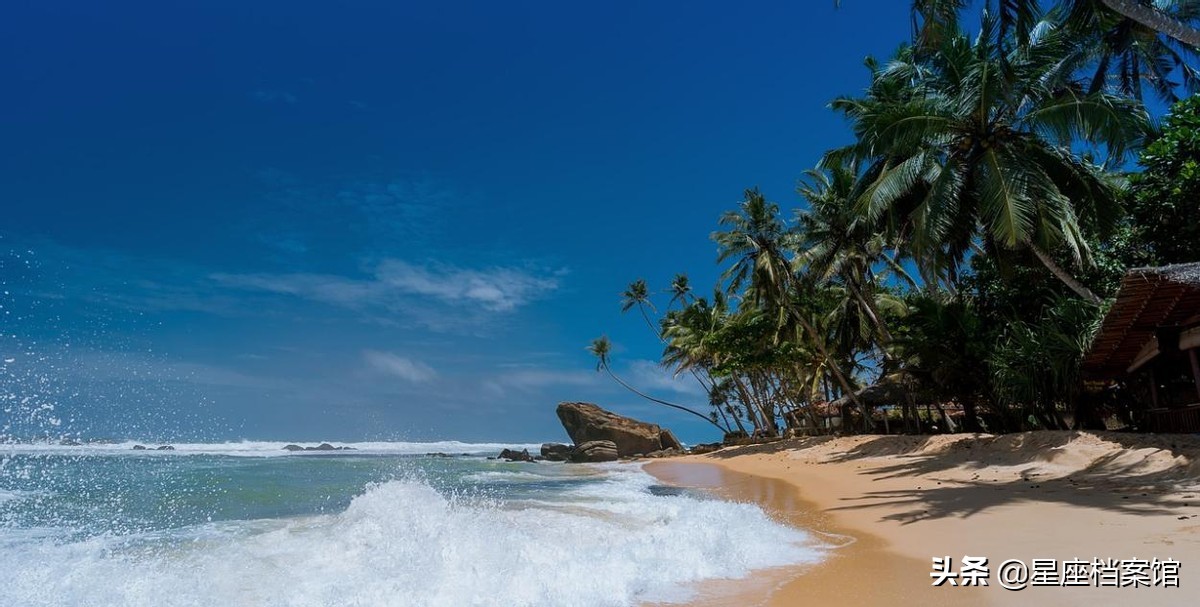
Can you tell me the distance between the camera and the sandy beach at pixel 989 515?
464cm

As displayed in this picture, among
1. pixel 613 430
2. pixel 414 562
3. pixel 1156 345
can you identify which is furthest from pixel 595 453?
pixel 414 562

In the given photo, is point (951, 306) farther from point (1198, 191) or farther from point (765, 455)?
point (765, 455)

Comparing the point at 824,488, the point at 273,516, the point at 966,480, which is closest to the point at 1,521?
the point at 273,516

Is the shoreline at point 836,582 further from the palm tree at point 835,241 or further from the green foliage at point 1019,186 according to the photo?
the palm tree at point 835,241

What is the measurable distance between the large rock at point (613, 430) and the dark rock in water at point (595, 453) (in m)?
1.91

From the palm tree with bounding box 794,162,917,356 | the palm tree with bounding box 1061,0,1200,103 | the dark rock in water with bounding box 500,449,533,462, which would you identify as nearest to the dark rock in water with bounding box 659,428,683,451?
the dark rock in water with bounding box 500,449,533,462

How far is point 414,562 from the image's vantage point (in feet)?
19.5

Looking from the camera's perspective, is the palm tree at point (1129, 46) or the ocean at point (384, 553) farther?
the palm tree at point (1129, 46)

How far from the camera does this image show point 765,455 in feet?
82.0

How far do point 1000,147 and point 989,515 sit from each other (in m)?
8.86

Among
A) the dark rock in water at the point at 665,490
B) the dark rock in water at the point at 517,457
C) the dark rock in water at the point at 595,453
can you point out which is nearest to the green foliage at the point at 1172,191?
the dark rock in water at the point at 665,490

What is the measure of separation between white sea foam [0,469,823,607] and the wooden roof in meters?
6.37

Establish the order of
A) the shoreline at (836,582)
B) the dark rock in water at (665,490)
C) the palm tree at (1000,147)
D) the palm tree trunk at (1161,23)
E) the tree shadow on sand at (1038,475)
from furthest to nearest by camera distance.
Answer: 1. the dark rock in water at (665,490)
2. the palm tree at (1000,147)
3. the palm tree trunk at (1161,23)
4. the tree shadow on sand at (1038,475)
5. the shoreline at (836,582)

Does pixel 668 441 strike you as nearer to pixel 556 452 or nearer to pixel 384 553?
pixel 556 452
